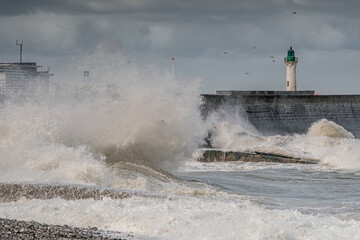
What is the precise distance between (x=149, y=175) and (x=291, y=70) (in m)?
37.1

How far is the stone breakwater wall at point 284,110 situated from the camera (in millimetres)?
31672

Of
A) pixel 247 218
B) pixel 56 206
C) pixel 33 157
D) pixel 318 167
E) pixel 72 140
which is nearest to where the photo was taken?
pixel 247 218

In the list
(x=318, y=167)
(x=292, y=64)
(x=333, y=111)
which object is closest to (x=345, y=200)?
(x=318, y=167)

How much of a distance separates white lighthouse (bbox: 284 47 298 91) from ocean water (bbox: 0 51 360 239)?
82.5 ft

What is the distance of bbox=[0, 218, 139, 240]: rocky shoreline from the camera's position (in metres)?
7.04

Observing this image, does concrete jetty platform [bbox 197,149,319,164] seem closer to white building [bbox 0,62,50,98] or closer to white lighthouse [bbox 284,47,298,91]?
white building [bbox 0,62,50,98]

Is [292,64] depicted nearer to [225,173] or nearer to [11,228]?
[225,173]

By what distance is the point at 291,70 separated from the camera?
49031 mm

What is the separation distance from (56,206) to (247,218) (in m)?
2.56

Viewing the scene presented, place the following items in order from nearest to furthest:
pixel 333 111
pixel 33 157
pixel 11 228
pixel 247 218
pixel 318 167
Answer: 1. pixel 11 228
2. pixel 247 218
3. pixel 33 157
4. pixel 318 167
5. pixel 333 111

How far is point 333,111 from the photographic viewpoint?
128 ft

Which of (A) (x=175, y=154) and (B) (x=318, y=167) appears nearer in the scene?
(A) (x=175, y=154)

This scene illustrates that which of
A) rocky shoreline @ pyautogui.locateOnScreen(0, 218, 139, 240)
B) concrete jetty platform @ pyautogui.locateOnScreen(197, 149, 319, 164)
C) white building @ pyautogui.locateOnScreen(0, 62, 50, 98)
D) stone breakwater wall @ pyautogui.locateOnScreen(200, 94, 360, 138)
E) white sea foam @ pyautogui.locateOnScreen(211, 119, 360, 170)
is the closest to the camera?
rocky shoreline @ pyautogui.locateOnScreen(0, 218, 139, 240)

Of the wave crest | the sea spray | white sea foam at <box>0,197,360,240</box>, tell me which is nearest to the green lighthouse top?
the wave crest
